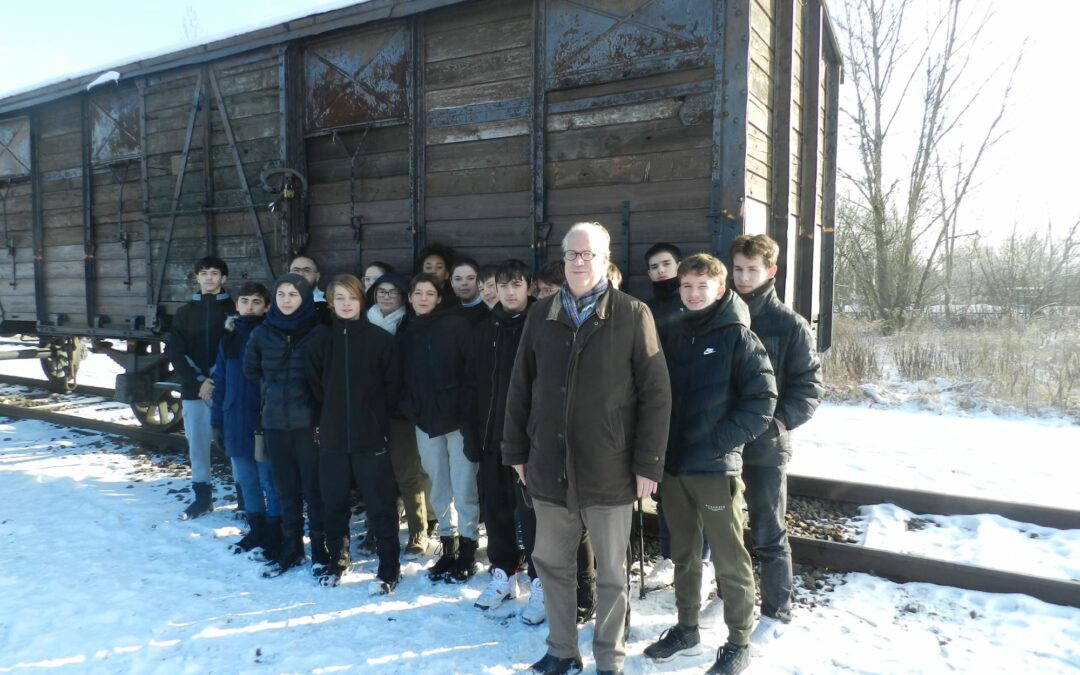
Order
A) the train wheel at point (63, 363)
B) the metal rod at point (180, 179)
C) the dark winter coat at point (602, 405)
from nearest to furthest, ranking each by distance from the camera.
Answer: the dark winter coat at point (602, 405) → the metal rod at point (180, 179) → the train wheel at point (63, 363)

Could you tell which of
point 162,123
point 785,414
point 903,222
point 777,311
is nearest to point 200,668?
point 785,414

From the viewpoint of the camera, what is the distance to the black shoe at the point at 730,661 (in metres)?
2.67

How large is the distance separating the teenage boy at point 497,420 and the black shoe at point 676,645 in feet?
2.40

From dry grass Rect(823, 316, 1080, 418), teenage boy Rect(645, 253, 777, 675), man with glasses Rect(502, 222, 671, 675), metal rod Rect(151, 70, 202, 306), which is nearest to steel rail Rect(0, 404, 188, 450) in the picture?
metal rod Rect(151, 70, 202, 306)

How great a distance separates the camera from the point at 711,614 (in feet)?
10.4

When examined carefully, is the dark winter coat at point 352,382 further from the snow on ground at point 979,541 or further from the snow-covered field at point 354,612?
the snow on ground at point 979,541

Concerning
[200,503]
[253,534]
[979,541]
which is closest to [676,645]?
[979,541]

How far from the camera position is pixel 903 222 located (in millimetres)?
15016

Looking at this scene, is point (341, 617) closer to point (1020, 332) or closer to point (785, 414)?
point (785, 414)

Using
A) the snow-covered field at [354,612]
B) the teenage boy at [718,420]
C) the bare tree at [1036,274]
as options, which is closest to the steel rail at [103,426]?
the snow-covered field at [354,612]

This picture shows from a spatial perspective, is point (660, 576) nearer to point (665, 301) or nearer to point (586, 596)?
point (586, 596)

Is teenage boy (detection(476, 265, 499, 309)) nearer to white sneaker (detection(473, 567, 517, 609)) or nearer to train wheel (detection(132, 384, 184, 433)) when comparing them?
white sneaker (detection(473, 567, 517, 609))

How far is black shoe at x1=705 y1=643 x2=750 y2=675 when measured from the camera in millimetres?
2666

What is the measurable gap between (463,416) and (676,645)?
1.60 m
